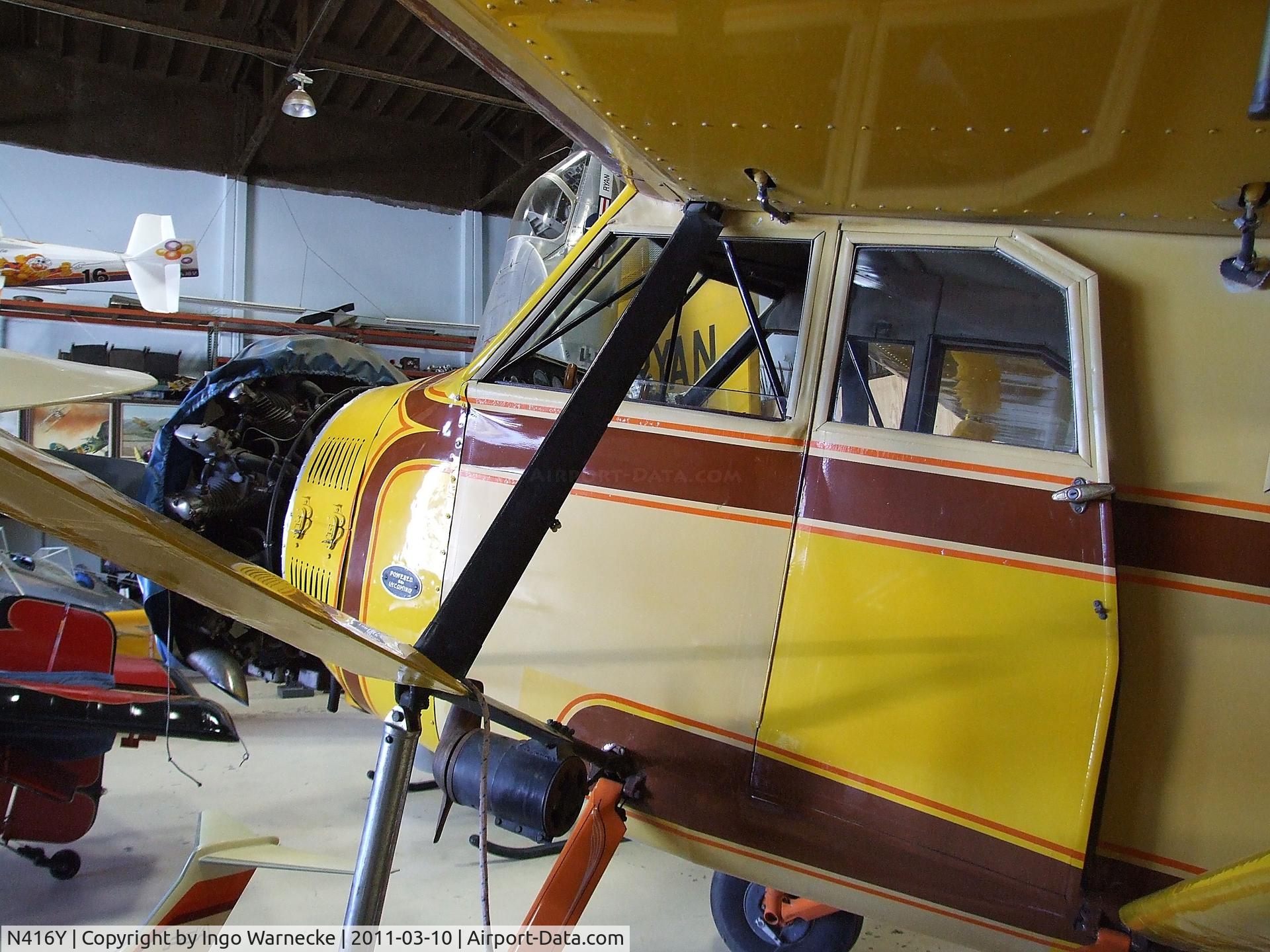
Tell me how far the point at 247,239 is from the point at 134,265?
2.88m

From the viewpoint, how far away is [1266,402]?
75.5 inches

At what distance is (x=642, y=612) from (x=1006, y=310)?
4.02 feet

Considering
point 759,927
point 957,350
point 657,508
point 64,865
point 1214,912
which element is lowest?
point 64,865

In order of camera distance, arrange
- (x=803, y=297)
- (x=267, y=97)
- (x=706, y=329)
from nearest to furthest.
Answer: (x=803, y=297)
(x=706, y=329)
(x=267, y=97)

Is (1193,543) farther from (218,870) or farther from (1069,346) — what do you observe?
(218,870)

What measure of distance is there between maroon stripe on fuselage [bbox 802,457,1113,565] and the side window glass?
14cm

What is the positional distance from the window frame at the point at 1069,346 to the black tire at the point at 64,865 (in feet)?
11.6

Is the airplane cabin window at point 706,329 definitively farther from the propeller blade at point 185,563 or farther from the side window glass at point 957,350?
the propeller blade at point 185,563

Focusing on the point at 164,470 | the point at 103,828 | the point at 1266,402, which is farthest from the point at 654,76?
the point at 103,828

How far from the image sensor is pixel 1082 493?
1912mm

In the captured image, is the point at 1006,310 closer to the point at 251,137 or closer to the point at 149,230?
the point at 149,230

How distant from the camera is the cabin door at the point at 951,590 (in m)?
1.96

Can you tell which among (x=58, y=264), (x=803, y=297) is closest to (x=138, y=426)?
(x=58, y=264)

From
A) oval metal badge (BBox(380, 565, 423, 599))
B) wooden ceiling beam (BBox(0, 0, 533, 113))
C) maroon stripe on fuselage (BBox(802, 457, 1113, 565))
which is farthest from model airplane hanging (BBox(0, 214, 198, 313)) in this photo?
maroon stripe on fuselage (BBox(802, 457, 1113, 565))
